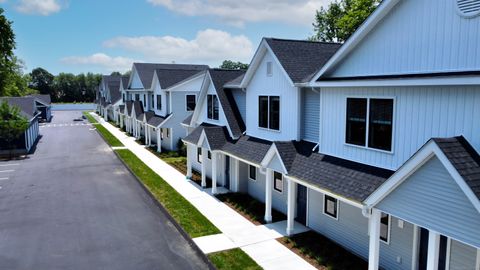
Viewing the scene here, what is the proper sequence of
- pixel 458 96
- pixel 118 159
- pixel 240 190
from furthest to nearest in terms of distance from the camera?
pixel 118 159 → pixel 240 190 → pixel 458 96

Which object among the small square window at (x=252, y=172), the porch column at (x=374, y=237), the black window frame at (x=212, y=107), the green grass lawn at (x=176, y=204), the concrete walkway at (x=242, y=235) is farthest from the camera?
the black window frame at (x=212, y=107)

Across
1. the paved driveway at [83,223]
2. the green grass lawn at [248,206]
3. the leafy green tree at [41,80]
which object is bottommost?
the paved driveway at [83,223]

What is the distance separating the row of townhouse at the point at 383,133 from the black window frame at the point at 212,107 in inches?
124

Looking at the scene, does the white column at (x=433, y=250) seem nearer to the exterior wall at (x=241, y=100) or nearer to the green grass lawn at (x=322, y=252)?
the green grass lawn at (x=322, y=252)

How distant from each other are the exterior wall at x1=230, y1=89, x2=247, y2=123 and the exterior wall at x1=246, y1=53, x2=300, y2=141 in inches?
61.4

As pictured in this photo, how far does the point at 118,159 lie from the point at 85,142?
38.0ft

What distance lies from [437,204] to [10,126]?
31.9 m

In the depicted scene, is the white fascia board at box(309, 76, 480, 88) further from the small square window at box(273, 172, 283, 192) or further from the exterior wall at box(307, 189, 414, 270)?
the small square window at box(273, 172, 283, 192)

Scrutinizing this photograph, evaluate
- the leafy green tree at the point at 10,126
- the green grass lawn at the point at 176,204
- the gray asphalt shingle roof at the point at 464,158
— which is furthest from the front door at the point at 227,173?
the leafy green tree at the point at 10,126

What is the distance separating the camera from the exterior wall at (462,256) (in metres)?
8.33

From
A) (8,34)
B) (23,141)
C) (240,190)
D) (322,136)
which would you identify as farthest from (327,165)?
(8,34)

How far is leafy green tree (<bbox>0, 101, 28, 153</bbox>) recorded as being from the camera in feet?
97.2

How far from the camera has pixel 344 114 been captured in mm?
11586

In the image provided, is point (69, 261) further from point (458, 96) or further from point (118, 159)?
point (118, 159)
